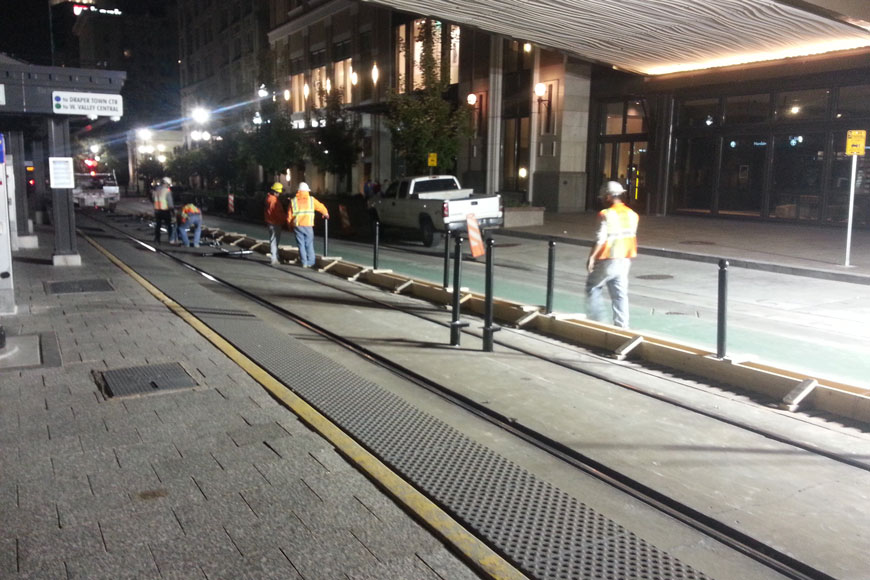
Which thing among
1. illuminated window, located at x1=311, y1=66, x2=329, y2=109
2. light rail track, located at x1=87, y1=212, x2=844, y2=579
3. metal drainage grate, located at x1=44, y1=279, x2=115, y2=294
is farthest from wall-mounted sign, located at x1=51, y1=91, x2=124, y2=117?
illuminated window, located at x1=311, y1=66, x2=329, y2=109

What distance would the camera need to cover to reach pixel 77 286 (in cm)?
1227

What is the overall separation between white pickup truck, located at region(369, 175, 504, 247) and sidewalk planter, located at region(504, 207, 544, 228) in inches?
122

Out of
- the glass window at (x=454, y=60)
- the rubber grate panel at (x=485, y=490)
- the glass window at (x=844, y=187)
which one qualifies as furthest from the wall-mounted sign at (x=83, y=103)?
the glass window at (x=454, y=60)

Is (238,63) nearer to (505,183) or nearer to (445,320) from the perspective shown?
(505,183)

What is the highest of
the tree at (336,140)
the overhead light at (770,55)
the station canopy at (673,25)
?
the overhead light at (770,55)

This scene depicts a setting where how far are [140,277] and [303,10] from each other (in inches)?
1658

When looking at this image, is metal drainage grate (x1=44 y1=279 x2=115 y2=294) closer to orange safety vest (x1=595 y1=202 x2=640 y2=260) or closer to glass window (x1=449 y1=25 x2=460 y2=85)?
orange safety vest (x1=595 y1=202 x2=640 y2=260)

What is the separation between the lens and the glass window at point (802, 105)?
23562 mm

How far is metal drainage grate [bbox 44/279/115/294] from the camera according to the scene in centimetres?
1190

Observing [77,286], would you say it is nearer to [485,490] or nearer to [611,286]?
[611,286]

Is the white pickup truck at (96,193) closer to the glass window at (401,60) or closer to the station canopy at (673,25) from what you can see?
the glass window at (401,60)

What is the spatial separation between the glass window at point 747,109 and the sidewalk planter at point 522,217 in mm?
7754

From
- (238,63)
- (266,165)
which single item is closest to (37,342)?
(266,165)

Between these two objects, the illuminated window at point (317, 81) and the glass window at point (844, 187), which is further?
the illuminated window at point (317, 81)
